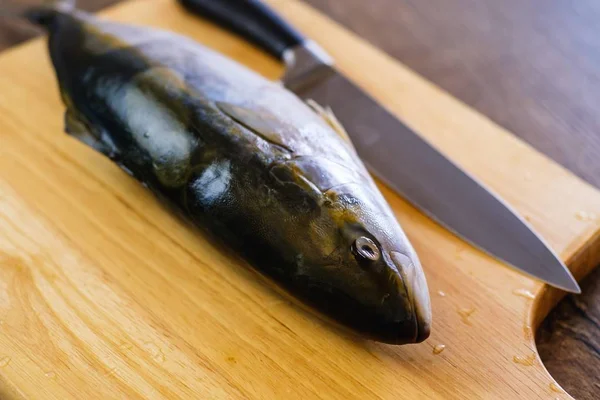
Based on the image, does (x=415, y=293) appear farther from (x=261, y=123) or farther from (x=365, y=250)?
(x=261, y=123)

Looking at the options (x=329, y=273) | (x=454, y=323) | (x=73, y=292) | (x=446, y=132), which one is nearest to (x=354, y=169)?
(x=329, y=273)

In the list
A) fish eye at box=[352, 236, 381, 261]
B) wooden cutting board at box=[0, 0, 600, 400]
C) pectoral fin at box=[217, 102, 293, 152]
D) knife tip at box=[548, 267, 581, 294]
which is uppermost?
knife tip at box=[548, 267, 581, 294]

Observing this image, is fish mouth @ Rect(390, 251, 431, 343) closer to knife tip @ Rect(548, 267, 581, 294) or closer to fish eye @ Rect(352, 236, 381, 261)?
fish eye @ Rect(352, 236, 381, 261)

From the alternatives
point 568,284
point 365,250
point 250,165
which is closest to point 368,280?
point 365,250

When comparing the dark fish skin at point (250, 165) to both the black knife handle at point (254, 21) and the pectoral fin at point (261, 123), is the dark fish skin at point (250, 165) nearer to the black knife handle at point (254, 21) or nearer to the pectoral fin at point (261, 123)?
the pectoral fin at point (261, 123)

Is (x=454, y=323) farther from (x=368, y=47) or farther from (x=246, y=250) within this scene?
(x=368, y=47)

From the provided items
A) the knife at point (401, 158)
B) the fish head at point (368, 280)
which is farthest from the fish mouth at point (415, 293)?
the knife at point (401, 158)

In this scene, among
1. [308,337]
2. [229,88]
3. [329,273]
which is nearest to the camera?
[329,273]

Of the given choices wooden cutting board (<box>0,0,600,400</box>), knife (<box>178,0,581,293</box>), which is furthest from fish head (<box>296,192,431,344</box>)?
knife (<box>178,0,581,293</box>)
